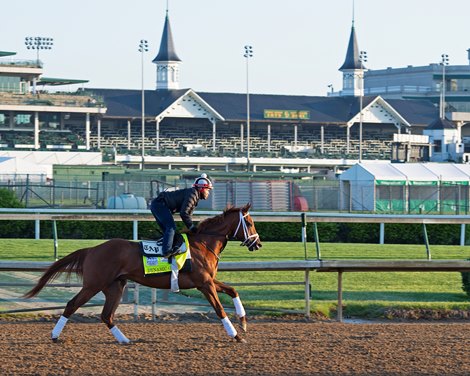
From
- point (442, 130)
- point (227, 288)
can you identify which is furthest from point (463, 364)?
point (442, 130)

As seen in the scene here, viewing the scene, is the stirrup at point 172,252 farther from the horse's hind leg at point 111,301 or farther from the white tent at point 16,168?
the white tent at point 16,168

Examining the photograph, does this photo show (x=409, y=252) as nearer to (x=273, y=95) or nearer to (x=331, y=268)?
(x=331, y=268)

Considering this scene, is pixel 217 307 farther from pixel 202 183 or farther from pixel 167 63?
pixel 167 63

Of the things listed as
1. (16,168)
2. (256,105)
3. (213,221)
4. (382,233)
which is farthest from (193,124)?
(213,221)

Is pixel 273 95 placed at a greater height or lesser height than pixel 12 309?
greater

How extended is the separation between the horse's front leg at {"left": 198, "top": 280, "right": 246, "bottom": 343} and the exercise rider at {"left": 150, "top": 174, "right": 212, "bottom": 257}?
0.47m

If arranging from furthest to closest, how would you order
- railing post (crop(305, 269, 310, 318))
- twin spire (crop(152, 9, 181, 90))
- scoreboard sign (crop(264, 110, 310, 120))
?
twin spire (crop(152, 9, 181, 90)) < scoreboard sign (crop(264, 110, 310, 120)) < railing post (crop(305, 269, 310, 318))

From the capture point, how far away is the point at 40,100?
6450cm

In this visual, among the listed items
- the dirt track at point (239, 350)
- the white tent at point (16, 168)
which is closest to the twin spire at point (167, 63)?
the white tent at point (16, 168)

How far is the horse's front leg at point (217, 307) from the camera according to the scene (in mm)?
10125

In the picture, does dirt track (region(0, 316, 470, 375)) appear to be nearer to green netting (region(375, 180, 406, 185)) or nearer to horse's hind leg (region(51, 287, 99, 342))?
horse's hind leg (region(51, 287, 99, 342))

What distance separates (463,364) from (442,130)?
64.1 metres

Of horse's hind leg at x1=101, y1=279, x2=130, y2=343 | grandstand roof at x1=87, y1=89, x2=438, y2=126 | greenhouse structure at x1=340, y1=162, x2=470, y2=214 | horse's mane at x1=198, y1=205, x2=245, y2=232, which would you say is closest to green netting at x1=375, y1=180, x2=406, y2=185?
greenhouse structure at x1=340, y1=162, x2=470, y2=214

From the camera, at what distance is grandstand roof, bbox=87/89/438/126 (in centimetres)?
6944
